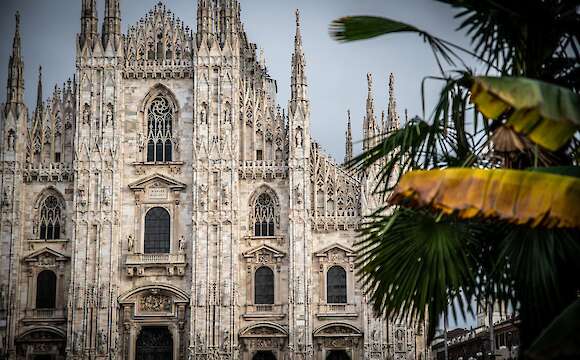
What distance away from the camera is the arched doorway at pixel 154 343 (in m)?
42.9

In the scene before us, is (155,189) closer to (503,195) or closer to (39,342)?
(39,342)

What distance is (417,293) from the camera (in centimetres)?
1175

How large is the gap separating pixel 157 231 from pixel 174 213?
46.2 inches

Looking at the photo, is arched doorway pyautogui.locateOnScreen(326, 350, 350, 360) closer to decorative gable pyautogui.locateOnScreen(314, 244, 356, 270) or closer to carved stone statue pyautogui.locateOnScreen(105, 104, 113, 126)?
decorative gable pyautogui.locateOnScreen(314, 244, 356, 270)

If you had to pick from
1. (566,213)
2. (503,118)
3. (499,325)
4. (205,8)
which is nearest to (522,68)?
(503,118)

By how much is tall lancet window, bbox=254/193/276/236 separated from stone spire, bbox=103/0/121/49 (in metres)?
10.1

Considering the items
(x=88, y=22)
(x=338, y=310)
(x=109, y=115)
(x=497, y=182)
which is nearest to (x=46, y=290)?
(x=109, y=115)

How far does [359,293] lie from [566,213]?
1308 inches

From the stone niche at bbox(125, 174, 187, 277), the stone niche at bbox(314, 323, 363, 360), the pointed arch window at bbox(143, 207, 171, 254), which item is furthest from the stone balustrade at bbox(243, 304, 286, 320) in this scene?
the pointed arch window at bbox(143, 207, 171, 254)

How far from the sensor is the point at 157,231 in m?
43.8

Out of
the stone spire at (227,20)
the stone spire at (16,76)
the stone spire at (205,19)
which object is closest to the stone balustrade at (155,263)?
the stone spire at (16,76)

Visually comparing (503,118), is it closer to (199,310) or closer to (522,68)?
(522,68)

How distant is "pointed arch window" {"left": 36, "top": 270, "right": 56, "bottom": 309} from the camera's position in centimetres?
4378

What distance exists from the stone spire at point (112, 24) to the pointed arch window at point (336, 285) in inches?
575
